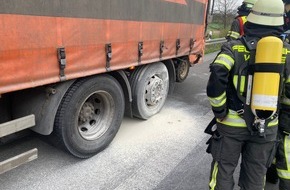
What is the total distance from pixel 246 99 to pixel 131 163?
1797mm

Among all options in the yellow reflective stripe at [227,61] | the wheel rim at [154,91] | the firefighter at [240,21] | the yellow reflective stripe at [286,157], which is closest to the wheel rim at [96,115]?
the wheel rim at [154,91]

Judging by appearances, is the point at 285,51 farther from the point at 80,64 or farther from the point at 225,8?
the point at 225,8

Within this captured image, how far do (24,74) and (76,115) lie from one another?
3.02 feet

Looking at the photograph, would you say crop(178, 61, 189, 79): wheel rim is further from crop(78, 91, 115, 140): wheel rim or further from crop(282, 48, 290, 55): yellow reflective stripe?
crop(282, 48, 290, 55): yellow reflective stripe

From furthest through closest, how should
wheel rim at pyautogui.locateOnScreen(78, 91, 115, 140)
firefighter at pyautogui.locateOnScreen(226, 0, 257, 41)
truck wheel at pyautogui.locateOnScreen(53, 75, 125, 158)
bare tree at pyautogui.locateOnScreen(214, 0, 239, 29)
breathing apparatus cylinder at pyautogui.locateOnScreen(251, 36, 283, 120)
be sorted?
1. bare tree at pyautogui.locateOnScreen(214, 0, 239, 29)
2. firefighter at pyautogui.locateOnScreen(226, 0, 257, 41)
3. wheel rim at pyautogui.locateOnScreen(78, 91, 115, 140)
4. truck wheel at pyautogui.locateOnScreen(53, 75, 125, 158)
5. breathing apparatus cylinder at pyautogui.locateOnScreen(251, 36, 283, 120)

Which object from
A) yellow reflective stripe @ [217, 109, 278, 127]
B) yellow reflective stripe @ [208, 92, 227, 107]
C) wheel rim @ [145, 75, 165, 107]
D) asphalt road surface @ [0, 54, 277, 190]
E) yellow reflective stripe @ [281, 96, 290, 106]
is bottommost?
asphalt road surface @ [0, 54, 277, 190]

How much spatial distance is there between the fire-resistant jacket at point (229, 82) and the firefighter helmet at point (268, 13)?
16 cm

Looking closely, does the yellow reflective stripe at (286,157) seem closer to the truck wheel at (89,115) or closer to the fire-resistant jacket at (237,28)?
the truck wheel at (89,115)

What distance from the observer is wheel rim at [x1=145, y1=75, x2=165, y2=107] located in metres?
4.69

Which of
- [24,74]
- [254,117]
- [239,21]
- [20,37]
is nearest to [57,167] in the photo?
[24,74]

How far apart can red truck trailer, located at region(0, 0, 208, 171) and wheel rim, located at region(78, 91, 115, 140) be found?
13mm

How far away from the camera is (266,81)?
2131 millimetres

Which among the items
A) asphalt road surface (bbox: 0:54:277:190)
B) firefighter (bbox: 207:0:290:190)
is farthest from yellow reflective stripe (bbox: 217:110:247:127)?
asphalt road surface (bbox: 0:54:277:190)

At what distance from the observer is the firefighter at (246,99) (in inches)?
86.5
